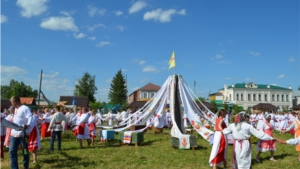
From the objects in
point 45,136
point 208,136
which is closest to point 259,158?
point 208,136

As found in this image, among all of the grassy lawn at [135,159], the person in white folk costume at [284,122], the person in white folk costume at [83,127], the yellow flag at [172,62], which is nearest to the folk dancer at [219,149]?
the grassy lawn at [135,159]

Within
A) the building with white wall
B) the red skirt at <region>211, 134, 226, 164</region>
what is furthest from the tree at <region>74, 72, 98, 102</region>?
the red skirt at <region>211, 134, 226, 164</region>

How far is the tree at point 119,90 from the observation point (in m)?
55.3

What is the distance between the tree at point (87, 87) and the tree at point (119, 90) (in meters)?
4.45

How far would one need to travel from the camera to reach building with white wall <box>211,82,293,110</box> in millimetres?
67625

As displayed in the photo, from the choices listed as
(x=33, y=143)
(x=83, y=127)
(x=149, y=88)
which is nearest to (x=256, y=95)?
(x=149, y=88)

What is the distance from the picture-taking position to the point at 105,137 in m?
12.0

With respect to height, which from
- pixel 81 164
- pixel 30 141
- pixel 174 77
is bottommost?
pixel 81 164

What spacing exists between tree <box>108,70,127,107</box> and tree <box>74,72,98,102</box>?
445 centimetres

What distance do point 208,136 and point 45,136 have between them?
742 cm

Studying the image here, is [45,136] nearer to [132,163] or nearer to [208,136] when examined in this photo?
[132,163]

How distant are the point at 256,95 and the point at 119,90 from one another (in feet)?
120

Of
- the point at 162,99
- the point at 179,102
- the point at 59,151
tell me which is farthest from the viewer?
the point at 162,99

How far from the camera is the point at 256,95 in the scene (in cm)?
6881
